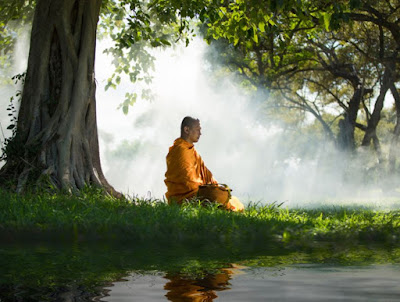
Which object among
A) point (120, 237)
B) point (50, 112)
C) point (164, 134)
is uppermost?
point (164, 134)

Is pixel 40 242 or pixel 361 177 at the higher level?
pixel 361 177

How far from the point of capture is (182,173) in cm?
1048

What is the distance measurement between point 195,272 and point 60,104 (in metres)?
7.74

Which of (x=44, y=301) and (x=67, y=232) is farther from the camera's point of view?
(x=67, y=232)

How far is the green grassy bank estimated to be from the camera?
24.1 ft

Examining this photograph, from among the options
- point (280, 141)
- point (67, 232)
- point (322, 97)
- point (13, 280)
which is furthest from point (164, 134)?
point (13, 280)

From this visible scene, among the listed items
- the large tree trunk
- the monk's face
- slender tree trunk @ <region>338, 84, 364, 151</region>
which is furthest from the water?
slender tree trunk @ <region>338, 84, 364, 151</region>

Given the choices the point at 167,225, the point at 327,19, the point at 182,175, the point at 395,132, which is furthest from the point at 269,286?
the point at 395,132

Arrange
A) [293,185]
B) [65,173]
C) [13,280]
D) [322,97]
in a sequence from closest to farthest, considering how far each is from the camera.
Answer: [13,280] < [65,173] < [293,185] < [322,97]

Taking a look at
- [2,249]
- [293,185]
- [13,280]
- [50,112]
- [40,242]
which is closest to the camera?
[13,280]

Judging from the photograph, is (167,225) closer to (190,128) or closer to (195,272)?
(195,272)

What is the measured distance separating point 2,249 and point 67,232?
109cm

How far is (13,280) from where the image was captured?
4.50m

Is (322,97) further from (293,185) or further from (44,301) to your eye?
(44,301)
